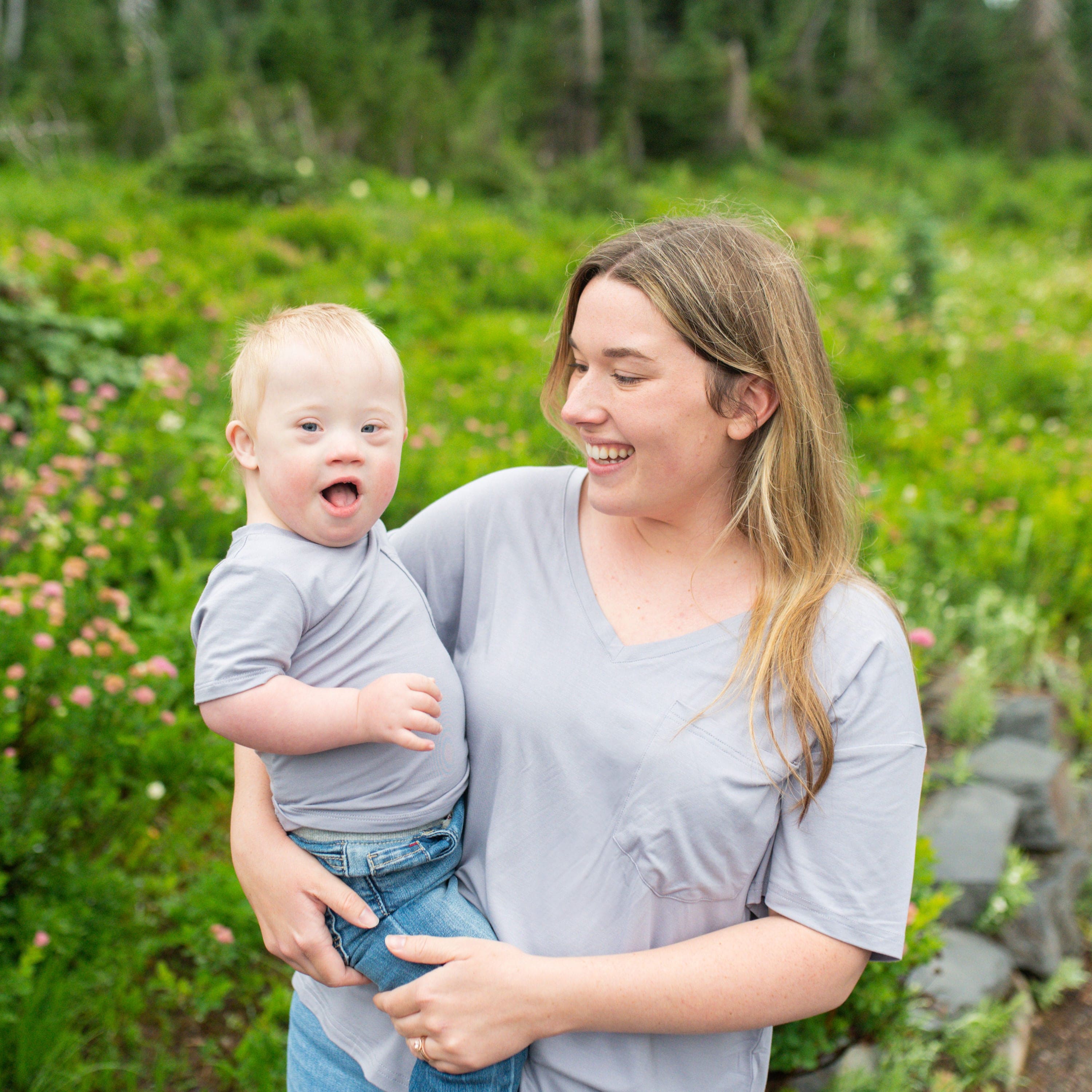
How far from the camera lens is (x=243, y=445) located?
4.76 feet

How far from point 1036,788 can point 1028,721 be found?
47 cm

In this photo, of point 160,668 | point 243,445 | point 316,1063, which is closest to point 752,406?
point 243,445

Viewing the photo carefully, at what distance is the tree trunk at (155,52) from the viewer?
15266mm

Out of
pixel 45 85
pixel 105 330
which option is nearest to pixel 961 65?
pixel 45 85

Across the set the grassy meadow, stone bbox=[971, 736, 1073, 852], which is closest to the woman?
the grassy meadow

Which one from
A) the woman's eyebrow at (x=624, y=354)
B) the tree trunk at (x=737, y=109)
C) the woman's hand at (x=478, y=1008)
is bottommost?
the woman's hand at (x=478, y=1008)

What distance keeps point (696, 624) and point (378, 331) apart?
686 mm

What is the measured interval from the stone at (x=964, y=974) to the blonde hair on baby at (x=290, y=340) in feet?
7.03

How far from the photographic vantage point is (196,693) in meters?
1.27

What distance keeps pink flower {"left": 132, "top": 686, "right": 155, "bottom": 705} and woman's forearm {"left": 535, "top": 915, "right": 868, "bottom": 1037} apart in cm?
160

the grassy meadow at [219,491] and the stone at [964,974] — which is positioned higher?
the grassy meadow at [219,491]

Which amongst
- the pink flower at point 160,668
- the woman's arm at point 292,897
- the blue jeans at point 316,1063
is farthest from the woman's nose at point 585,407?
the pink flower at point 160,668

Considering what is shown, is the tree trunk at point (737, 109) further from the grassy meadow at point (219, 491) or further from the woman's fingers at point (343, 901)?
the woman's fingers at point (343, 901)

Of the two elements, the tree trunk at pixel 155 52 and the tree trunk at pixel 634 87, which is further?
Result: the tree trunk at pixel 634 87
